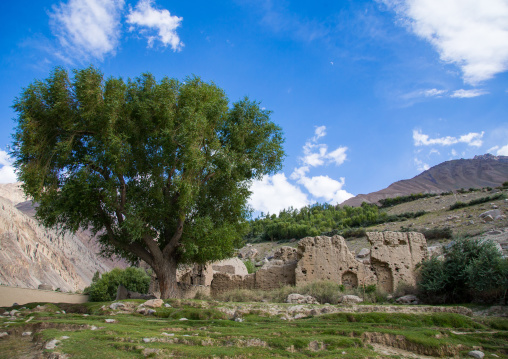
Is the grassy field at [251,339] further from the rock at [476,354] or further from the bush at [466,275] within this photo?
the bush at [466,275]

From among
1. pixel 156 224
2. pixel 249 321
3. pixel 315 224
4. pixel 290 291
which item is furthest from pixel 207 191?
pixel 315 224

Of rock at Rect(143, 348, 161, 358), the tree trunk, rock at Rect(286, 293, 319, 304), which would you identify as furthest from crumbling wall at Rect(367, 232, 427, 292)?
rock at Rect(143, 348, 161, 358)

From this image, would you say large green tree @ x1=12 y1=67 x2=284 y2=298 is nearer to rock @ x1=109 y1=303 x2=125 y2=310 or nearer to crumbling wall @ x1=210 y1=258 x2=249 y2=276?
rock @ x1=109 y1=303 x2=125 y2=310

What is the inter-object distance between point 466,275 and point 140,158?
13.8 m

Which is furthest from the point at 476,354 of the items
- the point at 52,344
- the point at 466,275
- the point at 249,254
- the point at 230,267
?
the point at 249,254

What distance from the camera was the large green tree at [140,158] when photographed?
1383 cm

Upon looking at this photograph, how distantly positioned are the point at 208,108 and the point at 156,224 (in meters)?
5.39

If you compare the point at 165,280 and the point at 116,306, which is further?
the point at 165,280

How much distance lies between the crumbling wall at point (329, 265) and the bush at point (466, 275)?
9.79 feet

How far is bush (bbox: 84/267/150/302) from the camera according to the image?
3206cm

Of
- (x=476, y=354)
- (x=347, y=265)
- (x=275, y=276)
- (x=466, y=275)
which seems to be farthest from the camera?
(x=275, y=276)

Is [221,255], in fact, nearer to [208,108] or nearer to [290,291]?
[290,291]

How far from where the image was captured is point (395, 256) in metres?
18.4

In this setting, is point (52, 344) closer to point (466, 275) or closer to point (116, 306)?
point (116, 306)
